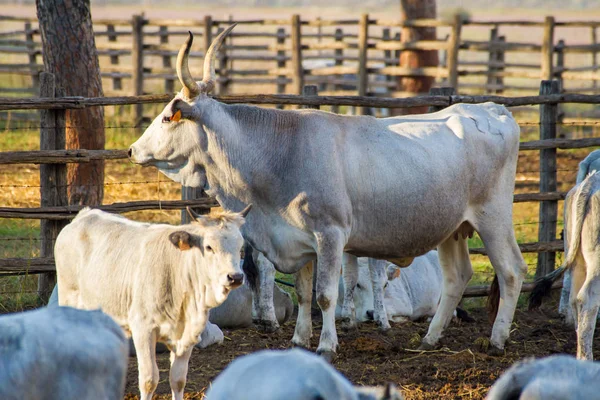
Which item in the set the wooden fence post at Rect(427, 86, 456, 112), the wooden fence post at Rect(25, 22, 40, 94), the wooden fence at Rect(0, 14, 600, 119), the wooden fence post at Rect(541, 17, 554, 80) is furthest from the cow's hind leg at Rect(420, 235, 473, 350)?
the wooden fence post at Rect(25, 22, 40, 94)

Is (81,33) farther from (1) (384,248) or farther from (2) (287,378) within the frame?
(2) (287,378)

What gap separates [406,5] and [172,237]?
13.4 m

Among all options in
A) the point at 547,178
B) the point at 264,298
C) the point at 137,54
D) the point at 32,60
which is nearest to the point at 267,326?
the point at 264,298

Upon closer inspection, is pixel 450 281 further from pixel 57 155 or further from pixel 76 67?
pixel 76 67

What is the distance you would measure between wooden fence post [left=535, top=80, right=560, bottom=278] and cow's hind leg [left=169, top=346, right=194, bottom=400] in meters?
5.03

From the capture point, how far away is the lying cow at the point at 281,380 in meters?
3.00

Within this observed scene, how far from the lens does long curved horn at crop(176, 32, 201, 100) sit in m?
6.61

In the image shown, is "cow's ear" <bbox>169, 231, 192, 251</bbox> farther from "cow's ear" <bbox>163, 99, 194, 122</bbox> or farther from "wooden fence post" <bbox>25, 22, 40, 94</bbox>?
"wooden fence post" <bbox>25, 22, 40, 94</bbox>

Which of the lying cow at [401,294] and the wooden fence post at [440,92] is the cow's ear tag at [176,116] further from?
the wooden fence post at [440,92]

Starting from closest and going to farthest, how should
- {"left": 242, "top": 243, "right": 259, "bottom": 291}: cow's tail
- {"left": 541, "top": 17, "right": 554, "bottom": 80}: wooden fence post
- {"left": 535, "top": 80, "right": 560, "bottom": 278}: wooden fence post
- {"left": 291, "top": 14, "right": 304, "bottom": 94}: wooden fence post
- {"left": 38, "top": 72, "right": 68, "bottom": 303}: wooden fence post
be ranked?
{"left": 242, "top": 243, "right": 259, "bottom": 291}: cow's tail < {"left": 38, "top": 72, "right": 68, "bottom": 303}: wooden fence post < {"left": 535, "top": 80, "right": 560, "bottom": 278}: wooden fence post < {"left": 541, "top": 17, "right": 554, "bottom": 80}: wooden fence post < {"left": 291, "top": 14, "right": 304, "bottom": 94}: wooden fence post

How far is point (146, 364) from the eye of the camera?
18.4ft

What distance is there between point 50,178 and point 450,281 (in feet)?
11.4

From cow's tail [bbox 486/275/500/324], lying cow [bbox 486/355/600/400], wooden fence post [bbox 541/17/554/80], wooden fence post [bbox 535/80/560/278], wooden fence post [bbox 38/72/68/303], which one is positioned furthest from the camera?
wooden fence post [bbox 541/17/554/80]

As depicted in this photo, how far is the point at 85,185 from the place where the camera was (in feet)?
30.6
